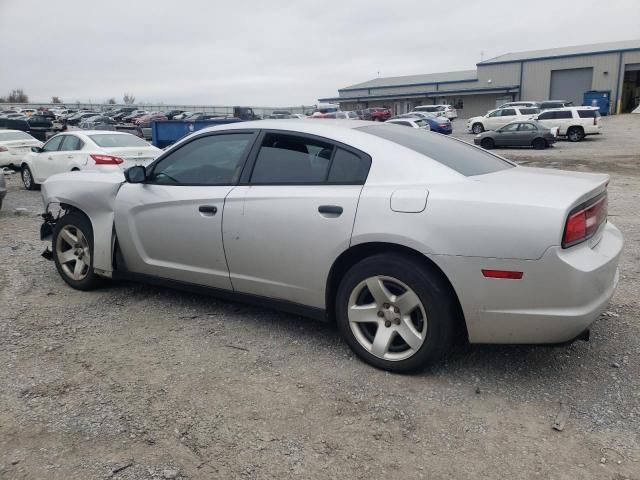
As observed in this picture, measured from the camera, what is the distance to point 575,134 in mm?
28094

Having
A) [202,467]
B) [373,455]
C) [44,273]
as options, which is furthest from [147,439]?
[44,273]

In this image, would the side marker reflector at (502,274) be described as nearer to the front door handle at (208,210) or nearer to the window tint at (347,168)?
the window tint at (347,168)

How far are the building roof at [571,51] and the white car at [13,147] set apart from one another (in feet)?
158

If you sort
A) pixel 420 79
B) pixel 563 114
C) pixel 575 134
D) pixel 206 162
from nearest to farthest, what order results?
pixel 206 162
pixel 575 134
pixel 563 114
pixel 420 79

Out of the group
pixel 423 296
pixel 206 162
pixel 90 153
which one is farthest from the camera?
pixel 90 153

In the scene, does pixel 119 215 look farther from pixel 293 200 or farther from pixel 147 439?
pixel 147 439

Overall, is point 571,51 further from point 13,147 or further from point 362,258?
point 362,258

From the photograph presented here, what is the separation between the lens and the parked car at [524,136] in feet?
79.1

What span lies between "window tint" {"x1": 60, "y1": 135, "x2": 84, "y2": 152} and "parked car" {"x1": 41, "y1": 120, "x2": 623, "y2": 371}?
295 inches

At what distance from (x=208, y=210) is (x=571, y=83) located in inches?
2147

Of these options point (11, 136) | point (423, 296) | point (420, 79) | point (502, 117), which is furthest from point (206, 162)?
point (420, 79)

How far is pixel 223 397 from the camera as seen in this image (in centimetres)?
321

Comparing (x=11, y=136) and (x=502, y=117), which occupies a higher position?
(x=502, y=117)

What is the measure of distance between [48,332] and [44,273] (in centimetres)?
177
